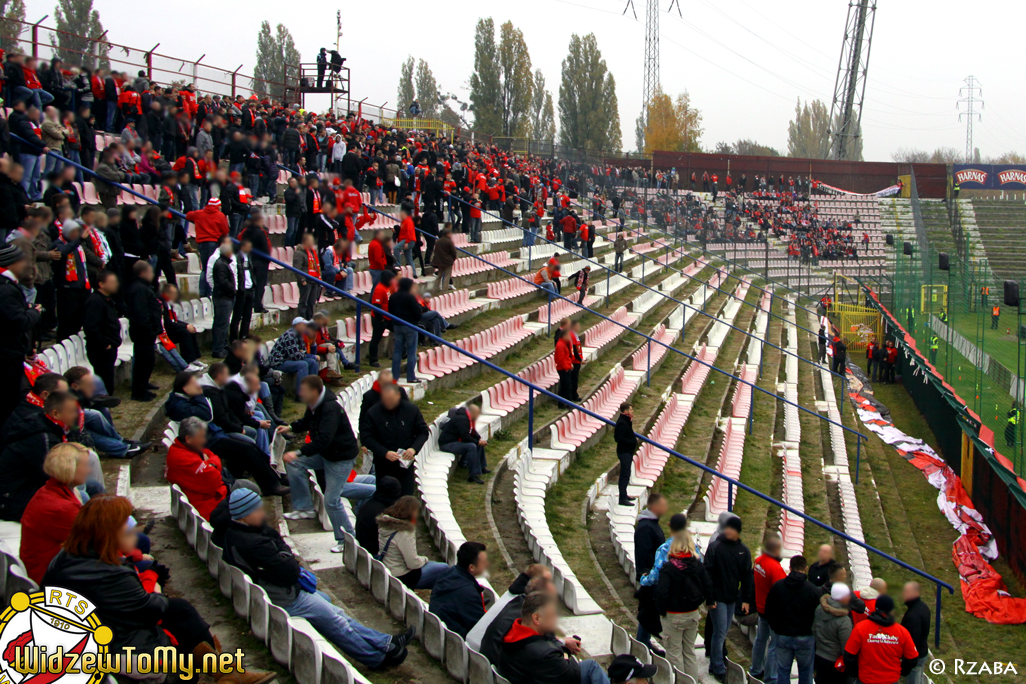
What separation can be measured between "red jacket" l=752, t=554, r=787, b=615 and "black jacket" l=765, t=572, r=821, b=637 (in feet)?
0.25

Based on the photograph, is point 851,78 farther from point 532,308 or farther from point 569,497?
point 569,497

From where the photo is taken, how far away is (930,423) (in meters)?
19.8

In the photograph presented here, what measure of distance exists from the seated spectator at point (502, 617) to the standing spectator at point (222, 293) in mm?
5472

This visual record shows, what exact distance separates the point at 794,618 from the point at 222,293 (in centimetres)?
634

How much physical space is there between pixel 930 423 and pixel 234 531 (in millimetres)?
18521

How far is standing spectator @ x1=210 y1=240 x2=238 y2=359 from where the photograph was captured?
29.9 feet

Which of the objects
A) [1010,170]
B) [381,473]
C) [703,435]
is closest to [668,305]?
[703,435]

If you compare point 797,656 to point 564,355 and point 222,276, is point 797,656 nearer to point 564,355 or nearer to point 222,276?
point 564,355

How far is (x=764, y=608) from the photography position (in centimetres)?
666

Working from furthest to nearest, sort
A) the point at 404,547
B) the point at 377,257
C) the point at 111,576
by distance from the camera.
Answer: the point at 377,257 → the point at 404,547 → the point at 111,576

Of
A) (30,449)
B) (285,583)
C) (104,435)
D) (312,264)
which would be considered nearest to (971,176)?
(312,264)

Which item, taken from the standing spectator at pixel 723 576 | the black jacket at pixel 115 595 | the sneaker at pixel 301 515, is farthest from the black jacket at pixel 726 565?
the black jacket at pixel 115 595

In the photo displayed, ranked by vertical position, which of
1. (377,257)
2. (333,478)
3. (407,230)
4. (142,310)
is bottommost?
(333,478)

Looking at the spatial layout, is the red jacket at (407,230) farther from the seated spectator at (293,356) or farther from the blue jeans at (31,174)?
the seated spectator at (293,356)
